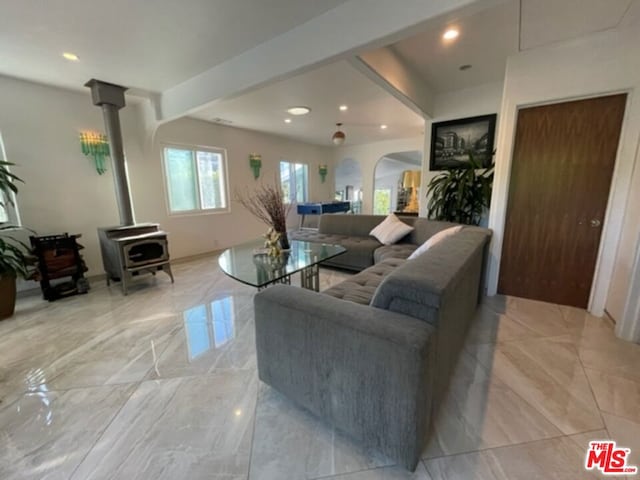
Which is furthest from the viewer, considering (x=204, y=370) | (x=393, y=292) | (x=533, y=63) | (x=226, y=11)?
(x=533, y=63)

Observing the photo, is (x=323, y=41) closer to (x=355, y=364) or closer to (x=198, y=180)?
(x=355, y=364)

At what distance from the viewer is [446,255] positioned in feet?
5.00

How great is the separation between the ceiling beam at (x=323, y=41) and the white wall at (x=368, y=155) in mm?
5366

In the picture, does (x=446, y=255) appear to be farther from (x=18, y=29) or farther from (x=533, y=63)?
(x=18, y=29)

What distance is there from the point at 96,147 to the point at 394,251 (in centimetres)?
423

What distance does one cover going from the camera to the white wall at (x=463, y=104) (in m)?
3.56

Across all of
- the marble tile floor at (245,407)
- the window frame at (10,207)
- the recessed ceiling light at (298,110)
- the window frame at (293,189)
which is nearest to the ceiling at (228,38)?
the recessed ceiling light at (298,110)

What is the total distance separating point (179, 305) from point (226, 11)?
2714mm

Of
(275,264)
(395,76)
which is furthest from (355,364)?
(395,76)

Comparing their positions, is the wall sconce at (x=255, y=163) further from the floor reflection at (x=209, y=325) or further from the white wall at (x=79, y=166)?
the floor reflection at (x=209, y=325)

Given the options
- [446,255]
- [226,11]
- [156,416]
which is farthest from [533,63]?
[156,416]

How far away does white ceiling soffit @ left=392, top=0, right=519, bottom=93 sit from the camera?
2.11 m

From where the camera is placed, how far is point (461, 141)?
12.7ft

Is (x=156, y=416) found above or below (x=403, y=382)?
below
